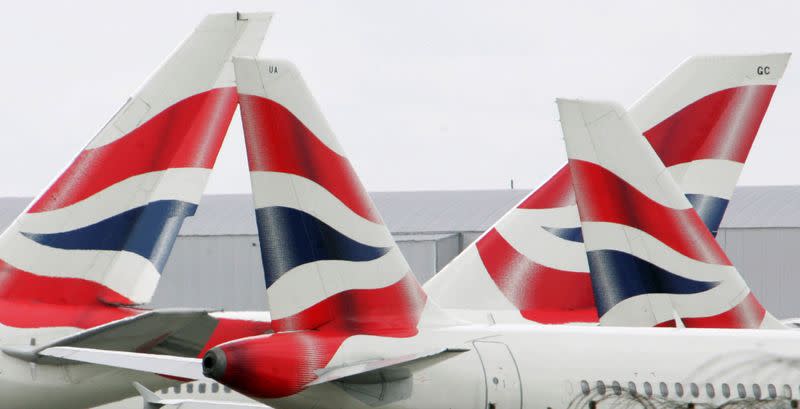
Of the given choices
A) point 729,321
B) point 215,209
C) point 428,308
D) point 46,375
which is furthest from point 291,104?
point 215,209

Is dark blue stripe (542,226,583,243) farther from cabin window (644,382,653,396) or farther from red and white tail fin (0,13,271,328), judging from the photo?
cabin window (644,382,653,396)

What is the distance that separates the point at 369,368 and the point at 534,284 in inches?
344

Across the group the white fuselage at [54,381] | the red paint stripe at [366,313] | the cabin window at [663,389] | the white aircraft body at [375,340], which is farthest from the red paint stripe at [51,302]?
the cabin window at [663,389]

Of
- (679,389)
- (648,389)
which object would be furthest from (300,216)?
(679,389)

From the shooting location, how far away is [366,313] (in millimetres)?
16734

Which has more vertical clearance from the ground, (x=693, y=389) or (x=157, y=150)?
(x=157, y=150)

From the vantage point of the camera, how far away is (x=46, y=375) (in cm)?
1941

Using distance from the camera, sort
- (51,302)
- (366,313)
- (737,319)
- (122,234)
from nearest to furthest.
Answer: (366,313) < (737,319) < (51,302) < (122,234)

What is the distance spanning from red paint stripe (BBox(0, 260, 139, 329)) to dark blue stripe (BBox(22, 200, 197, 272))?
540 mm

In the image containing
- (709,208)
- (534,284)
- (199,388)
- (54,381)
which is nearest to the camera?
(54,381)

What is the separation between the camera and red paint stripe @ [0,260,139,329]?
2003 cm

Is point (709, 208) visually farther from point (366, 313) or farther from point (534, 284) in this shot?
point (366, 313)

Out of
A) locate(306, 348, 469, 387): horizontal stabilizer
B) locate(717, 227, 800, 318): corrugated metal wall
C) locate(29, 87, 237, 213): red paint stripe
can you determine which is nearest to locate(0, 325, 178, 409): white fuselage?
locate(29, 87, 237, 213): red paint stripe

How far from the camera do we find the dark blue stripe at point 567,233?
23.8m
